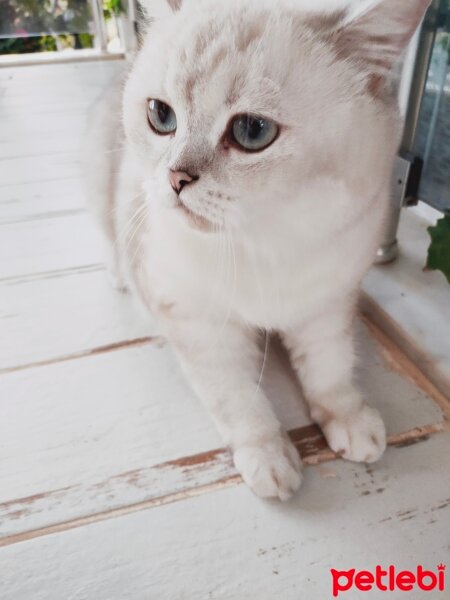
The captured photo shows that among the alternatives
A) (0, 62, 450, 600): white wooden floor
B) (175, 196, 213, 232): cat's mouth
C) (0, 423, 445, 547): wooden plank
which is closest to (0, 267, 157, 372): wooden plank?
(0, 62, 450, 600): white wooden floor

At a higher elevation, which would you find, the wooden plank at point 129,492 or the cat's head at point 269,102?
the cat's head at point 269,102

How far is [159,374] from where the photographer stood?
0.84 meters

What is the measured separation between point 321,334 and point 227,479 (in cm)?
24

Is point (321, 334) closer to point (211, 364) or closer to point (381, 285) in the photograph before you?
point (211, 364)

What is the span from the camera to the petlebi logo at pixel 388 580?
57 cm

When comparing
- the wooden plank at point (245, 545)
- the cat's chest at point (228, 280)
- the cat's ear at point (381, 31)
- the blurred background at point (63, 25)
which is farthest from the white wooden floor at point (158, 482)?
the blurred background at point (63, 25)

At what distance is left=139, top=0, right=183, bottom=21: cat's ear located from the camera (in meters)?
0.64

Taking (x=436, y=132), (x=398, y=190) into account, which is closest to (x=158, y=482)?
(x=398, y=190)

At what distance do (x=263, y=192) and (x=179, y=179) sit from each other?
0.29 ft

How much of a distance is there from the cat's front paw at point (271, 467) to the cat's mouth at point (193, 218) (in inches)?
11.2

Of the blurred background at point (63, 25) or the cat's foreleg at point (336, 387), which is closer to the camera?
the cat's foreleg at point (336, 387)

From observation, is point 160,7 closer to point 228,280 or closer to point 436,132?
point 228,280

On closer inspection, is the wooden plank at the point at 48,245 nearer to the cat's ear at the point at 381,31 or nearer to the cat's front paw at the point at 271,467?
the cat's front paw at the point at 271,467

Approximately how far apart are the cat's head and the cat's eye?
14mm
